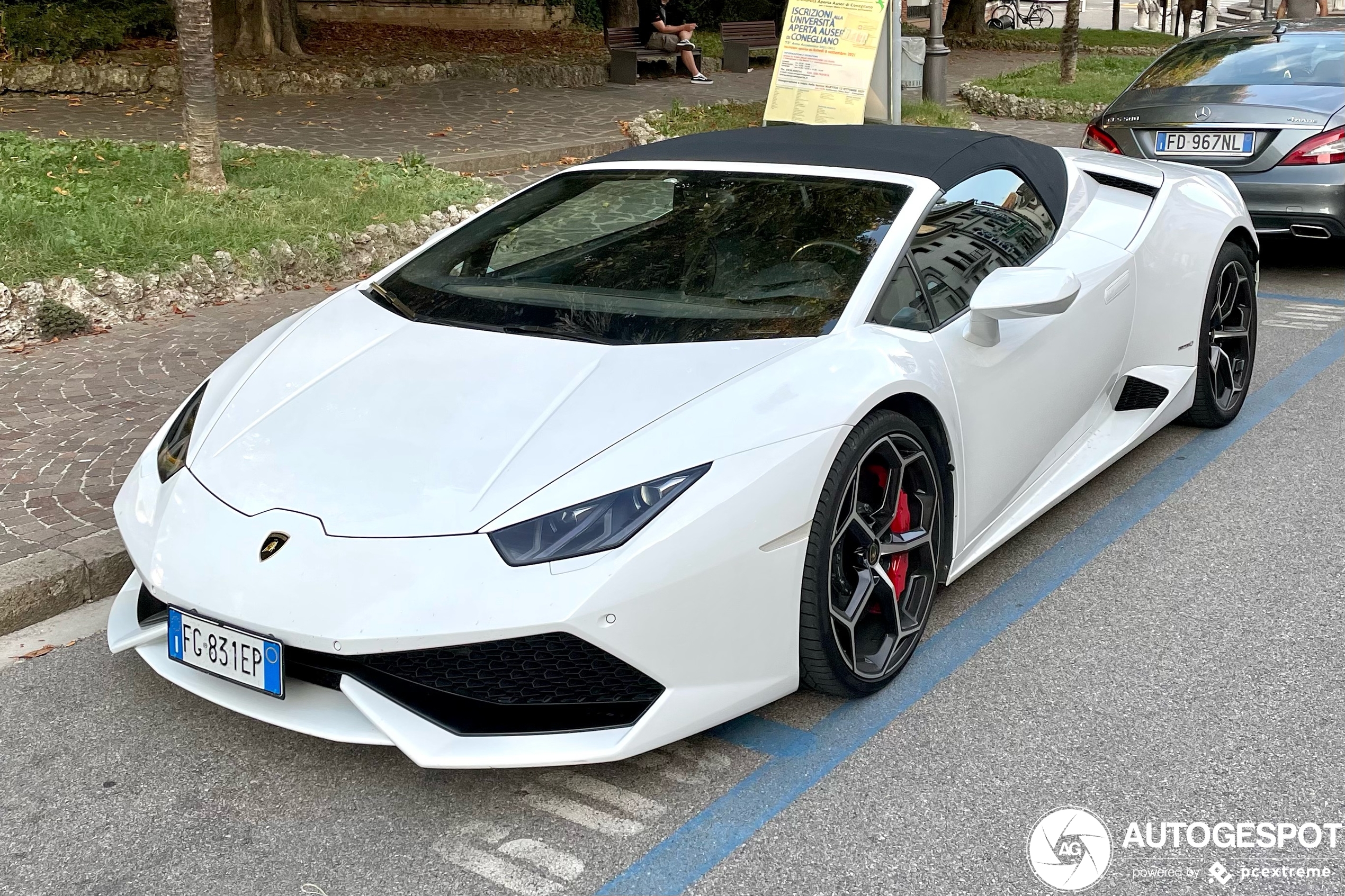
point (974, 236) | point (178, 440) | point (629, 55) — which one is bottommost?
point (178, 440)

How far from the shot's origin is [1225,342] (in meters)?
5.06

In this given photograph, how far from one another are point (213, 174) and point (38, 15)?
711 centimetres

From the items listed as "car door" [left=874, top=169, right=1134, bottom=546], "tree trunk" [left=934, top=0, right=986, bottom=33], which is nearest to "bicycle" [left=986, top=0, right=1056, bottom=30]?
"tree trunk" [left=934, top=0, right=986, bottom=33]

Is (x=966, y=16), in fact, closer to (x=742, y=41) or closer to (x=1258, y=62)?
(x=742, y=41)

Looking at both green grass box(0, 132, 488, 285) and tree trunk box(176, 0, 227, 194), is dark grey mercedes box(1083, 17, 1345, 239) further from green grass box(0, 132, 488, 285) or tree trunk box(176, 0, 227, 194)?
tree trunk box(176, 0, 227, 194)

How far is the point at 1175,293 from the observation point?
4.57m

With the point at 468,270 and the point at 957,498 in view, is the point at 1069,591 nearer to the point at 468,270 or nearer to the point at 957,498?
the point at 957,498

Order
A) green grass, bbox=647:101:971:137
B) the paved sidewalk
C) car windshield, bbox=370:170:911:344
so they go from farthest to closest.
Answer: green grass, bbox=647:101:971:137 < the paved sidewalk < car windshield, bbox=370:170:911:344

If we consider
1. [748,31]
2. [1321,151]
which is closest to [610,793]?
[1321,151]

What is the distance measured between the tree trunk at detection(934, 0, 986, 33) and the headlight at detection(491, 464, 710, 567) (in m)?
24.6

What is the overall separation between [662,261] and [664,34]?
44.4 ft

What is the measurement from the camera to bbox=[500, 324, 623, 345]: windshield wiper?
324 cm

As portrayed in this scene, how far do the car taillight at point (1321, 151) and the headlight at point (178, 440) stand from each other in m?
6.12

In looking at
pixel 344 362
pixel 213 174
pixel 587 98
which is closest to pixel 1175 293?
pixel 344 362
